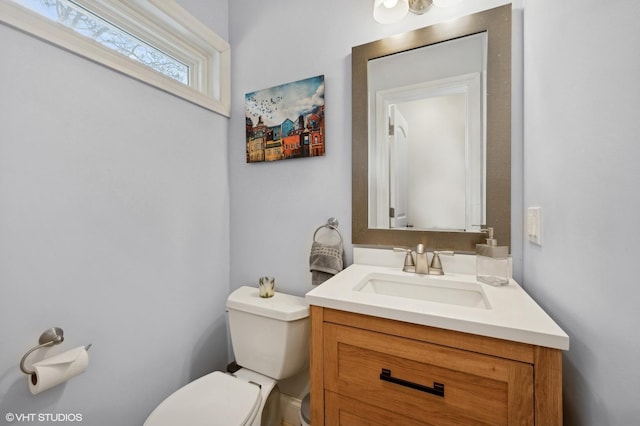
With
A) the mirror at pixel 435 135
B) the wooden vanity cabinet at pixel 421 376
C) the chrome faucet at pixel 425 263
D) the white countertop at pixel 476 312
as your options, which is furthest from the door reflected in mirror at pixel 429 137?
the wooden vanity cabinet at pixel 421 376

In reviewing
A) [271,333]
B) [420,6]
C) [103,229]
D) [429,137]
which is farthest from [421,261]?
[103,229]

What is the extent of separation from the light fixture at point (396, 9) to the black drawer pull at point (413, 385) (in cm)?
136

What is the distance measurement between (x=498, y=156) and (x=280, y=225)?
1.08 meters

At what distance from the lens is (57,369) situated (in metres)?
0.82

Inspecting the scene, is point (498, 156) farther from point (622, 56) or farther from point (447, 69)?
point (622, 56)

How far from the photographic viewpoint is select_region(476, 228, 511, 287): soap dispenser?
89 cm

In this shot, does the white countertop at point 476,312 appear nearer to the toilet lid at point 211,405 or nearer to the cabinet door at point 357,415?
the cabinet door at point 357,415

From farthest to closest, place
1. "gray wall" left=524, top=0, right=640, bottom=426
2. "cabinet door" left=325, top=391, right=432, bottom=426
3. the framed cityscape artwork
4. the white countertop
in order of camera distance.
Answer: the framed cityscape artwork < "cabinet door" left=325, top=391, right=432, bottom=426 < the white countertop < "gray wall" left=524, top=0, right=640, bottom=426

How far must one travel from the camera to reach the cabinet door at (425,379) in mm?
602

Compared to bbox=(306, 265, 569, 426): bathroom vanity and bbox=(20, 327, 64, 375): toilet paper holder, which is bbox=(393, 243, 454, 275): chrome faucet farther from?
bbox=(20, 327, 64, 375): toilet paper holder

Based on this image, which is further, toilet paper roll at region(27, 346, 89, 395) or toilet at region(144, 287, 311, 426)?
toilet at region(144, 287, 311, 426)

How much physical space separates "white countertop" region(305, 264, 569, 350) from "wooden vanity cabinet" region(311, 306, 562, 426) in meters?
0.03

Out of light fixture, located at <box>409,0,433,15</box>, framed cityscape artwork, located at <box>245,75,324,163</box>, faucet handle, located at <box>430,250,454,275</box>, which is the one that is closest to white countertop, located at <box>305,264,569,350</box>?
faucet handle, located at <box>430,250,454,275</box>

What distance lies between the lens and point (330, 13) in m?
1.31
